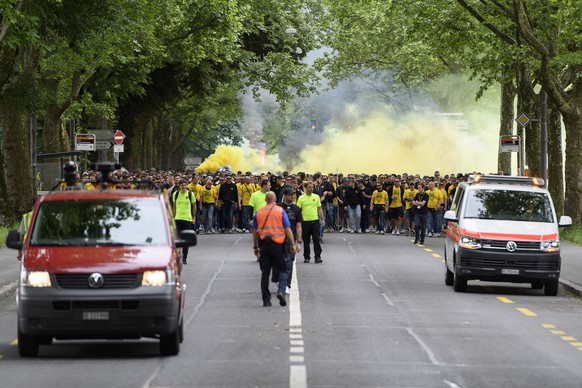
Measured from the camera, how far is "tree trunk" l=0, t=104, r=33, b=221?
38031 millimetres

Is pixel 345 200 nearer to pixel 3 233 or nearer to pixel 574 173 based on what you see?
pixel 574 173

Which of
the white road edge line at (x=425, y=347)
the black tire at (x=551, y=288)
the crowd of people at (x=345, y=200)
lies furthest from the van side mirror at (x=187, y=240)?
the crowd of people at (x=345, y=200)

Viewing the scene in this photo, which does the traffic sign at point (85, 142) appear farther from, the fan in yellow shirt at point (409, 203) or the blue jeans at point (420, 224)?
the blue jeans at point (420, 224)

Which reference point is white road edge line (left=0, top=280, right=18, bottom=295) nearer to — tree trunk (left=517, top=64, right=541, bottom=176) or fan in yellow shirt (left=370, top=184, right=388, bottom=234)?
fan in yellow shirt (left=370, top=184, right=388, bottom=234)

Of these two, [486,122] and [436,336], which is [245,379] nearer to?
Answer: [436,336]

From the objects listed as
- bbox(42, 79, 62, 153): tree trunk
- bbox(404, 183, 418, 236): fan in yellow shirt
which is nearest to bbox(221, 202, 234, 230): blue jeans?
bbox(404, 183, 418, 236): fan in yellow shirt

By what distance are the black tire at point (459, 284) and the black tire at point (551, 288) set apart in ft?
4.32

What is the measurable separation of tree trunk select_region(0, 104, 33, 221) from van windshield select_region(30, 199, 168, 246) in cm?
2375

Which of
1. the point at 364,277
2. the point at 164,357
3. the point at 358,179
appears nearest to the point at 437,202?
the point at 358,179

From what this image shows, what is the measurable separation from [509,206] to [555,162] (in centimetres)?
2225

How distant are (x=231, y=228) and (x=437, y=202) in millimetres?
6463

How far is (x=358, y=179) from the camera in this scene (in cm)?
4341

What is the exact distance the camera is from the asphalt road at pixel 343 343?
1237cm

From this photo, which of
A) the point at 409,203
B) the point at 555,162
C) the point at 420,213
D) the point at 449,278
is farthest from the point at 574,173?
the point at 449,278
